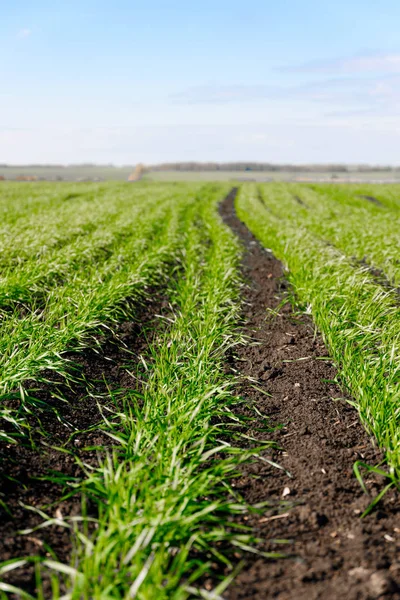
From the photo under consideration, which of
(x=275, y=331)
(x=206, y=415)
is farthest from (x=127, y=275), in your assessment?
(x=206, y=415)

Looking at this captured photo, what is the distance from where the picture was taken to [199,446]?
3754mm

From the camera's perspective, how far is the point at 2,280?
6.89m

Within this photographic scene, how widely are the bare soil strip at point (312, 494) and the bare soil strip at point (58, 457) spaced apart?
1.02 m

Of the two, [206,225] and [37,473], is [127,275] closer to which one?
[37,473]

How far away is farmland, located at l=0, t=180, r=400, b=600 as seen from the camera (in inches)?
98.9

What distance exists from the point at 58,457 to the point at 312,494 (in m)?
1.71

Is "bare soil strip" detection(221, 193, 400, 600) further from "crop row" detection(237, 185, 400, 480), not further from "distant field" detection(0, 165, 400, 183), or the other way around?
"distant field" detection(0, 165, 400, 183)

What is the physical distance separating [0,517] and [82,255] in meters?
6.98

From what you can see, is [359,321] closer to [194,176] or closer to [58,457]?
[58,457]

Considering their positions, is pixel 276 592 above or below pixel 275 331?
below

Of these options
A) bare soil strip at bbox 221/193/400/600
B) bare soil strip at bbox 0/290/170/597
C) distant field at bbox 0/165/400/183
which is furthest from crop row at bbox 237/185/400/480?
distant field at bbox 0/165/400/183

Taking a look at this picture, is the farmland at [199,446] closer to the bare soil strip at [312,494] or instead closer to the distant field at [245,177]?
the bare soil strip at [312,494]

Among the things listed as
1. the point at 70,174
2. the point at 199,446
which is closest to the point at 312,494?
the point at 199,446

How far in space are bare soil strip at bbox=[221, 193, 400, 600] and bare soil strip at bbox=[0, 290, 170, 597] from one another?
102cm
